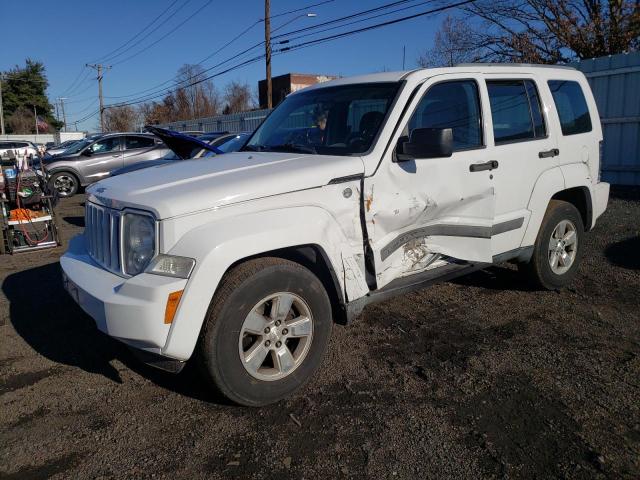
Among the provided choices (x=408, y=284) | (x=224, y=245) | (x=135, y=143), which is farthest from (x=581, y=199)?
(x=135, y=143)

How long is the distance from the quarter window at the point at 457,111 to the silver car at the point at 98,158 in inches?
453

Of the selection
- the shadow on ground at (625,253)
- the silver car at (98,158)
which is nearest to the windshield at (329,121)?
the shadow on ground at (625,253)

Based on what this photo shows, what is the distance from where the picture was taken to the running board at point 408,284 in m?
3.45

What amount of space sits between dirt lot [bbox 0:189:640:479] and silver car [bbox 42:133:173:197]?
10.5 metres

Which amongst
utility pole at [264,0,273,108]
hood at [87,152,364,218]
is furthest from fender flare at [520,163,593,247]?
utility pole at [264,0,273,108]

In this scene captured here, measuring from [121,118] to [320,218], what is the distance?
74.7 meters

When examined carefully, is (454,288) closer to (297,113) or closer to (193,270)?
(297,113)

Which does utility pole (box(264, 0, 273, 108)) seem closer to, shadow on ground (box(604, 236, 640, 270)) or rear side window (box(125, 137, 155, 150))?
rear side window (box(125, 137, 155, 150))

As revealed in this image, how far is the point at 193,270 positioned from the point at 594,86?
1146cm

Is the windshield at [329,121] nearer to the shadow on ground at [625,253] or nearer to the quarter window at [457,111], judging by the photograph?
the quarter window at [457,111]

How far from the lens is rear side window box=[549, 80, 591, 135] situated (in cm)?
482

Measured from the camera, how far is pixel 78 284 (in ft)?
10.4

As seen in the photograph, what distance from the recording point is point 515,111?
175 inches

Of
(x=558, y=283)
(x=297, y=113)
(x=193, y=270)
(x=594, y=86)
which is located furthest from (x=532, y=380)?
(x=594, y=86)
